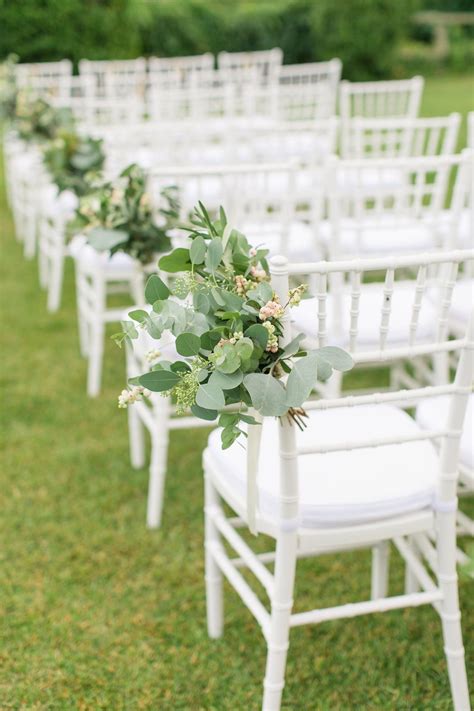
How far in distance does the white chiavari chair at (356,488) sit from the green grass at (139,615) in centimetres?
28

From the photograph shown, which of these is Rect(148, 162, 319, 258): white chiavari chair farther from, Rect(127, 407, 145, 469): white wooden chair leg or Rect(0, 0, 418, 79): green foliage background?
Rect(0, 0, 418, 79): green foliage background

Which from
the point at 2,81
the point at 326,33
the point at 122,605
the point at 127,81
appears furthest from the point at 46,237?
the point at 326,33

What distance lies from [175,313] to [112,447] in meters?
1.82

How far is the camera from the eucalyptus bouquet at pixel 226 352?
129cm

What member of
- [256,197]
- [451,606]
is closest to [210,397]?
[451,606]

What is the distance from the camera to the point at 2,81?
15.0 ft

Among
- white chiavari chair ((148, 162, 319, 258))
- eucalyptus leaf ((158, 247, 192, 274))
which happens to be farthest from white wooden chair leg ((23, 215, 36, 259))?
eucalyptus leaf ((158, 247, 192, 274))

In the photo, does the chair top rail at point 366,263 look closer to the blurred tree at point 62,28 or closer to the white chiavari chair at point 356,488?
the white chiavari chair at point 356,488

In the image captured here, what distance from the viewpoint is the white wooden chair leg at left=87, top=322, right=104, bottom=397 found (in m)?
3.35

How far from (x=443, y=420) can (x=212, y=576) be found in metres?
0.66

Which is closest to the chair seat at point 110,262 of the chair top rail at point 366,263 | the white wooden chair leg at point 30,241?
the chair top rail at point 366,263

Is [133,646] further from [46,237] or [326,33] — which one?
[326,33]

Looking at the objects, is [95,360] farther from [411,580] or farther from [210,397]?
[210,397]

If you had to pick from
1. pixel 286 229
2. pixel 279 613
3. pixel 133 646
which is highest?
pixel 286 229
